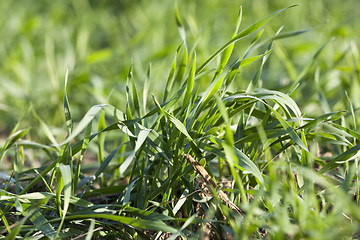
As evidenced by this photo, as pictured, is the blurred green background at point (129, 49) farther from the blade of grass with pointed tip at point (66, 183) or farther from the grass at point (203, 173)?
the blade of grass with pointed tip at point (66, 183)

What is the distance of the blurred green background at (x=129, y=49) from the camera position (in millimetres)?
2186

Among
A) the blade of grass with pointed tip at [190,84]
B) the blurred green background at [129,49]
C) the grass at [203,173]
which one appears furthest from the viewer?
the blurred green background at [129,49]

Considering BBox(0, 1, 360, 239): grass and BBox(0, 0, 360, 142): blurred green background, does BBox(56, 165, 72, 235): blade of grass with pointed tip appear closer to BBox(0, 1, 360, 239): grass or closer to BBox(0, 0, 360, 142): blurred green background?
BBox(0, 1, 360, 239): grass

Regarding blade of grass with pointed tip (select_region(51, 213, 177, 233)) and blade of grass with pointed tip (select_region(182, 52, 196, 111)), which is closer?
blade of grass with pointed tip (select_region(51, 213, 177, 233))

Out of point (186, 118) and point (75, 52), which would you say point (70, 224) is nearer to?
point (186, 118)

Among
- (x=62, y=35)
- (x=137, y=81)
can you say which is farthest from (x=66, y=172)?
(x=62, y=35)

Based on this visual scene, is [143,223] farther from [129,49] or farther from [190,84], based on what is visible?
[129,49]

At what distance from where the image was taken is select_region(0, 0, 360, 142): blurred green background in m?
2.19

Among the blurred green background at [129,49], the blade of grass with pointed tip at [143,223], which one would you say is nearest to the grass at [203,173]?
the blade of grass with pointed tip at [143,223]

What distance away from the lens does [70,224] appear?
1.18 meters

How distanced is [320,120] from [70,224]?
2.42 ft

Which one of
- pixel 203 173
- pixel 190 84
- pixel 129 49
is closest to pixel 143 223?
pixel 203 173

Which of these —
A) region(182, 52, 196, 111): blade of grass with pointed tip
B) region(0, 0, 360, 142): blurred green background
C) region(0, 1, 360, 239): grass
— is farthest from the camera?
region(0, 0, 360, 142): blurred green background

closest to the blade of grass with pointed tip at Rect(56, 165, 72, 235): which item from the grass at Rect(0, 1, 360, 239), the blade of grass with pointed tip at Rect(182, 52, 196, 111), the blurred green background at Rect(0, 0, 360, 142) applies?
the grass at Rect(0, 1, 360, 239)
